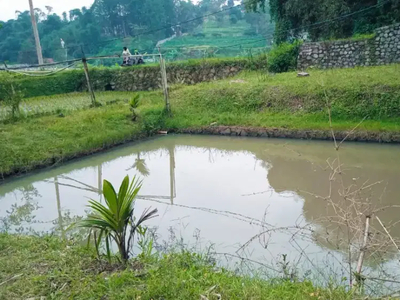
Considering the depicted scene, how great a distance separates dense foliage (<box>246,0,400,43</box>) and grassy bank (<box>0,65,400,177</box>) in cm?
356

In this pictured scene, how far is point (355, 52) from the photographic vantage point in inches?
446

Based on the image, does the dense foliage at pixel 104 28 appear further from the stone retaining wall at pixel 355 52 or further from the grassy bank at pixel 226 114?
the grassy bank at pixel 226 114

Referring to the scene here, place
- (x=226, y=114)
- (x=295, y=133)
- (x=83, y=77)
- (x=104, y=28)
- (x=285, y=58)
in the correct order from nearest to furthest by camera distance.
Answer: (x=295, y=133) → (x=226, y=114) → (x=285, y=58) → (x=83, y=77) → (x=104, y=28)

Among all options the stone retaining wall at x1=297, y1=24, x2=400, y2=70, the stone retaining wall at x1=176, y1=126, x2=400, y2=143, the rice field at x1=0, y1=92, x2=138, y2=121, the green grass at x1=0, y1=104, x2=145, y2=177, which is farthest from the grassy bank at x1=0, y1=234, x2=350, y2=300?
the stone retaining wall at x1=297, y1=24, x2=400, y2=70

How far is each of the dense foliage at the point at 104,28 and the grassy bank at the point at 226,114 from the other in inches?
816

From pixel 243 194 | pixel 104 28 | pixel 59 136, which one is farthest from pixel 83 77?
pixel 104 28

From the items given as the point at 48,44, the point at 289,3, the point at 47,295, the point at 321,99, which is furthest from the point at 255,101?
the point at 48,44

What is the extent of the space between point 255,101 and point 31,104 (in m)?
7.38

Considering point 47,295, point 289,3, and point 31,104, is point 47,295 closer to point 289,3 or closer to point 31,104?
point 31,104

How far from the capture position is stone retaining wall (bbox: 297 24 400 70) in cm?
1080

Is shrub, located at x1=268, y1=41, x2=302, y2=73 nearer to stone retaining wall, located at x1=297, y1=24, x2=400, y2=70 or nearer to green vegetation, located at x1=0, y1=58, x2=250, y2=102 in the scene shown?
stone retaining wall, located at x1=297, y1=24, x2=400, y2=70

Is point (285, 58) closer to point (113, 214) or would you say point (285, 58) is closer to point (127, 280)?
point (113, 214)

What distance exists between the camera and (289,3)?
14.6 m

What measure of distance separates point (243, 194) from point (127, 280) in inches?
110
